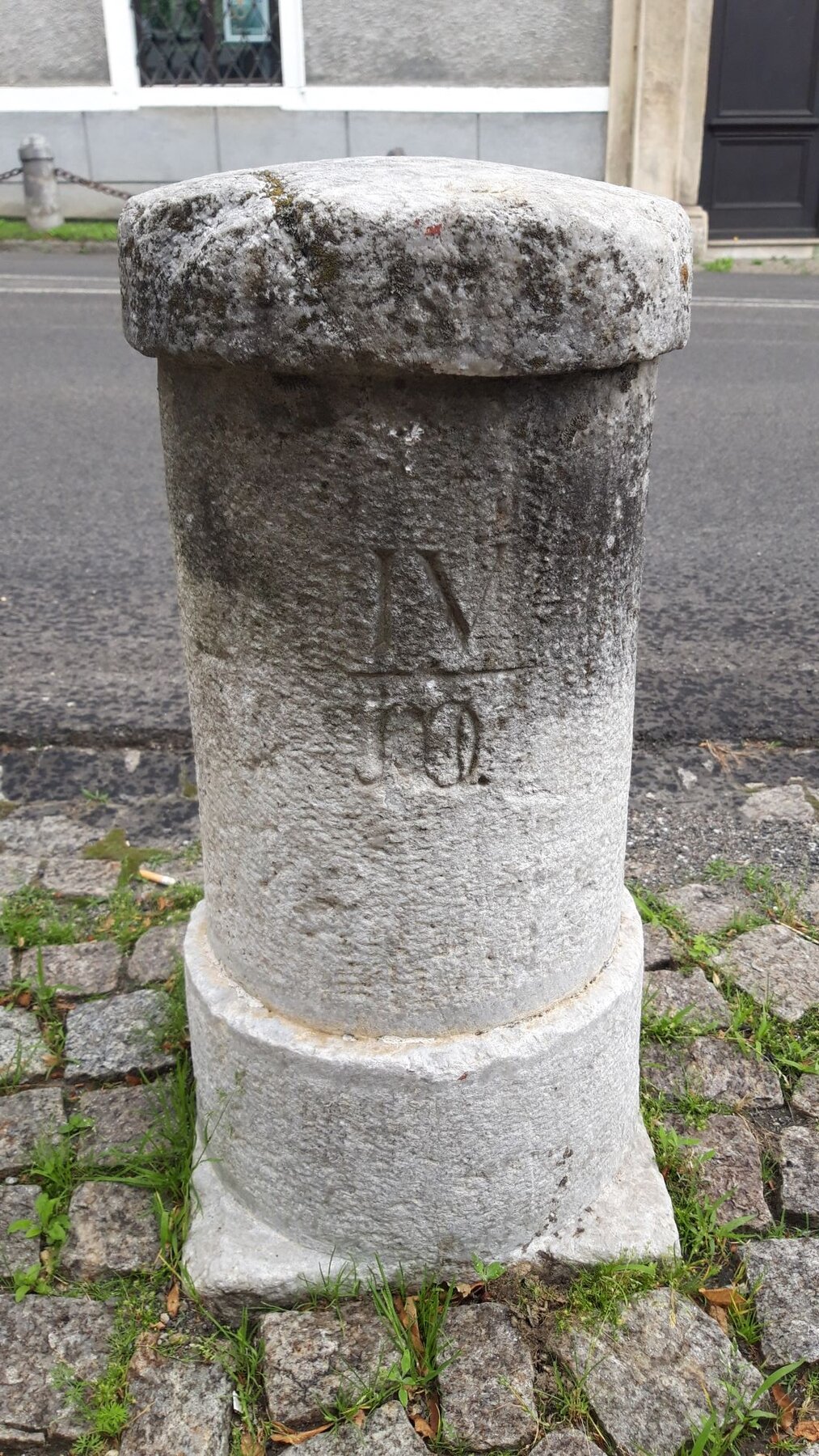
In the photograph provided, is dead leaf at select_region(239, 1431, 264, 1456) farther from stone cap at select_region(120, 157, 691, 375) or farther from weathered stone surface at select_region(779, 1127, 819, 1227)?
stone cap at select_region(120, 157, 691, 375)

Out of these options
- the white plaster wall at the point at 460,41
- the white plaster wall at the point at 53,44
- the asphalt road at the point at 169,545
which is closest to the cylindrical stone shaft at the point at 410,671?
the asphalt road at the point at 169,545

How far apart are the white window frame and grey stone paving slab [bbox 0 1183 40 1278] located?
12.6 m

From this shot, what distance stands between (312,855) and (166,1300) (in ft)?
2.49

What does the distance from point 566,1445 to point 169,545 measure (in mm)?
3847

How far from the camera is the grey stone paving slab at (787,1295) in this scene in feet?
5.60

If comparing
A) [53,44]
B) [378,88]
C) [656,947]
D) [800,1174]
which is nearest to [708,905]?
[656,947]

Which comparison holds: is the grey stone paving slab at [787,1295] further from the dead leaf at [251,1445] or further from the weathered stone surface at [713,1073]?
the dead leaf at [251,1445]

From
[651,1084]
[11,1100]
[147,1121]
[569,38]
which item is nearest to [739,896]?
[651,1084]

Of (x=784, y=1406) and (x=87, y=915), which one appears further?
(x=87, y=915)

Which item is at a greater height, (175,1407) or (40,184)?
(40,184)

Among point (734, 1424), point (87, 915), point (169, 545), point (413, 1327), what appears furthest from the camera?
point (169, 545)

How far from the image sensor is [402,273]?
1270 mm

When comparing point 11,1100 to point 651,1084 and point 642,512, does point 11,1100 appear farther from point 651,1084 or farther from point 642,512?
point 642,512

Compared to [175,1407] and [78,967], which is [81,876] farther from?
[175,1407]
